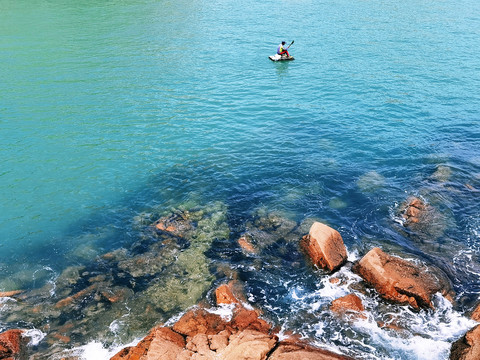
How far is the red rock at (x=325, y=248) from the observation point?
2148cm

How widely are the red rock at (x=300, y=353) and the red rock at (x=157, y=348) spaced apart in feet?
13.7


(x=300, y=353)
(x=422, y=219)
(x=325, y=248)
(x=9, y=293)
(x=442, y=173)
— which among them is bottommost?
(x=9, y=293)

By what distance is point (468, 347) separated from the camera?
1570 centimetres

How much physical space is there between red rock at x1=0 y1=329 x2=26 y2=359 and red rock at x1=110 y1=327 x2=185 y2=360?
4.62 metres

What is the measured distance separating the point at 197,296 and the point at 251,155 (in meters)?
16.2

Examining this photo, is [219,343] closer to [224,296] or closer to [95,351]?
[224,296]

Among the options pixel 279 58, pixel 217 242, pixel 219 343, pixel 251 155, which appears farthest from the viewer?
pixel 279 58

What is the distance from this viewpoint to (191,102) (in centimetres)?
4250

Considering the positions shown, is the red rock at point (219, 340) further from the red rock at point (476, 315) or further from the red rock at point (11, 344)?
the red rock at point (476, 315)

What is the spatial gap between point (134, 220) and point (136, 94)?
21918 mm

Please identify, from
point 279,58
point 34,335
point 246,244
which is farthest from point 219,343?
point 279,58

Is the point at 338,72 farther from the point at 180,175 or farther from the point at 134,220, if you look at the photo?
the point at 134,220

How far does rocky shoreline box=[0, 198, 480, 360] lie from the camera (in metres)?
16.5

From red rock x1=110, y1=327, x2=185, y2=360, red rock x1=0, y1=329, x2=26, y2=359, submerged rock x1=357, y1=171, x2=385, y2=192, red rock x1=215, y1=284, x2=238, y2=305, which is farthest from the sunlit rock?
submerged rock x1=357, y1=171, x2=385, y2=192
